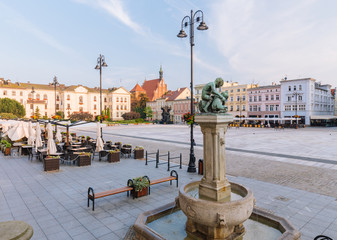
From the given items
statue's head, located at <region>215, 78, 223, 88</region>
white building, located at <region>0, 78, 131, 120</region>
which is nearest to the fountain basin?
statue's head, located at <region>215, 78, 223, 88</region>

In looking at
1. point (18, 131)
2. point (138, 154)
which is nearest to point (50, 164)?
point (138, 154)

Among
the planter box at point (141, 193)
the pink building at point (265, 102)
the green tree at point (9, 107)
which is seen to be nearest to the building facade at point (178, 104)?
the pink building at point (265, 102)

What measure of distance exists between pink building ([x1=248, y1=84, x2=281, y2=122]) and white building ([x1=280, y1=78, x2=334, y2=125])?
5.12 feet

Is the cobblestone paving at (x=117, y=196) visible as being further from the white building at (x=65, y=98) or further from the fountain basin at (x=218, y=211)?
the white building at (x=65, y=98)

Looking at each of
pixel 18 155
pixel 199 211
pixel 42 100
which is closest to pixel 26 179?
pixel 18 155

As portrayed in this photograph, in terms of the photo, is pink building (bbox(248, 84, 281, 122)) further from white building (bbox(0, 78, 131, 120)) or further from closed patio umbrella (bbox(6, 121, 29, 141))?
closed patio umbrella (bbox(6, 121, 29, 141))

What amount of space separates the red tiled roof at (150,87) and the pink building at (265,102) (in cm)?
5477

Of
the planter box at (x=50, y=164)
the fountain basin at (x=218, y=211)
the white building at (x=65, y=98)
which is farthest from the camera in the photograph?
the white building at (x=65, y=98)

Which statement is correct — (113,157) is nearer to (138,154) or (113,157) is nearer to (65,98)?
(138,154)

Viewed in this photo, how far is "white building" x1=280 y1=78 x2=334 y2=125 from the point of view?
54375mm

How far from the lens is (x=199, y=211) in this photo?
15.2 feet

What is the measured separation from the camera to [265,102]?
62219mm

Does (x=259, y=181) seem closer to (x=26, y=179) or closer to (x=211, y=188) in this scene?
(x=211, y=188)

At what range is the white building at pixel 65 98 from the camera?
2817 inches
